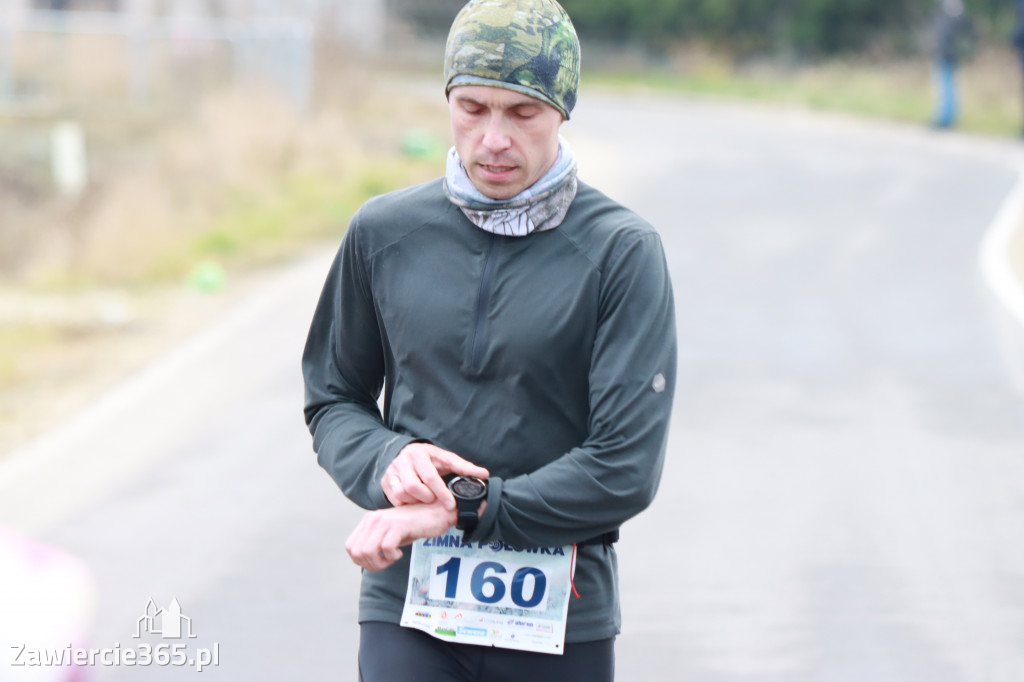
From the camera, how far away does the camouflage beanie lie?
247 centimetres

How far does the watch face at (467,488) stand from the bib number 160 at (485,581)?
10.1 inches

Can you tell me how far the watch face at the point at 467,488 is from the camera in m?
2.46

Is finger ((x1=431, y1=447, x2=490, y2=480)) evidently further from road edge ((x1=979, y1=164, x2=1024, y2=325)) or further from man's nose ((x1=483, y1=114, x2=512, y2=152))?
road edge ((x1=979, y1=164, x2=1024, y2=325))

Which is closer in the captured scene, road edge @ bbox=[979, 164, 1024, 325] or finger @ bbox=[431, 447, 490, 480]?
finger @ bbox=[431, 447, 490, 480]

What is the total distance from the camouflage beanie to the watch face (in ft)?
2.23

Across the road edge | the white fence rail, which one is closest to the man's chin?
the road edge

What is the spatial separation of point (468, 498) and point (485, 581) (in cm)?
28

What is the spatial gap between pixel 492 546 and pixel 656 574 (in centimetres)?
347

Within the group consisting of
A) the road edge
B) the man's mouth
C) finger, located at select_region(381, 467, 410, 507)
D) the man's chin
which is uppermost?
the man's mouth

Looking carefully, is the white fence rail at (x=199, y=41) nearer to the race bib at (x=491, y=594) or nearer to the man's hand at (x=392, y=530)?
the race bib at (x=491, y=594)

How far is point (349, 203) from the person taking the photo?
48.9ft

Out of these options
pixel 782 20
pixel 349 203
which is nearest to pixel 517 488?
pixel 349 203

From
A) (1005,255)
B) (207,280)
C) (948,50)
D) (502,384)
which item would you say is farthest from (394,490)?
(948,50)

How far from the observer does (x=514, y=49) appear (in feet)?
8.09
